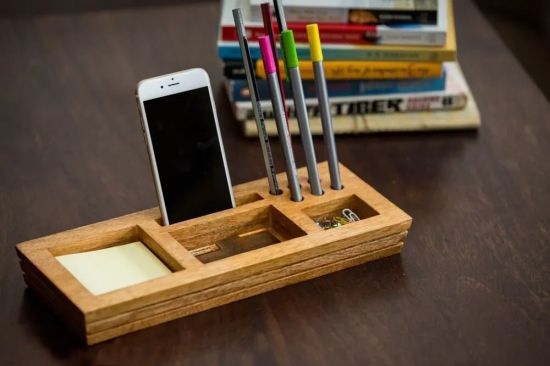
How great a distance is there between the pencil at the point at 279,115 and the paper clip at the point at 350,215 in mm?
49

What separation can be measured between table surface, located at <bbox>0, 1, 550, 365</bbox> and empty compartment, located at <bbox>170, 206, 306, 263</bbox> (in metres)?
0.06

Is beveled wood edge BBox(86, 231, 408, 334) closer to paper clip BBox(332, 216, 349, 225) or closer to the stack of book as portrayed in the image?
paper clip BBox(332, 216, 349, 225)

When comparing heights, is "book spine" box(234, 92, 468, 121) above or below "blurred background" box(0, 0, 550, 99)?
above

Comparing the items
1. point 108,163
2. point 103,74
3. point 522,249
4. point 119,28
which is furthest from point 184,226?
point 119,28

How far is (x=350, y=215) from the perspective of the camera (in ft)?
3.39

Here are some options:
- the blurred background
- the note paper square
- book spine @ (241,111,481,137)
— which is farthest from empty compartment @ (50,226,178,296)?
the blurred background

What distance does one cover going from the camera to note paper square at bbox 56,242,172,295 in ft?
2.92

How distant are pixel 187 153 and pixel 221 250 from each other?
0.10m

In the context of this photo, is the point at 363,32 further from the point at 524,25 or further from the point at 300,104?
the point at 524,25

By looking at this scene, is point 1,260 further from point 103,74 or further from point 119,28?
point 119,28

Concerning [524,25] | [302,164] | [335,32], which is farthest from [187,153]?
[524,25]

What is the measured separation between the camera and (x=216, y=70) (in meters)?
1.42

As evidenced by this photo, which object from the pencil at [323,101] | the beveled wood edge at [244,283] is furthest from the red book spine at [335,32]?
the beveled wood edge at [244,283]

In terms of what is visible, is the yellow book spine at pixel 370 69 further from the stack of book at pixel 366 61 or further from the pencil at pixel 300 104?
the pencil at pixel 300 104
